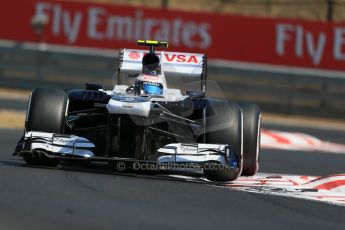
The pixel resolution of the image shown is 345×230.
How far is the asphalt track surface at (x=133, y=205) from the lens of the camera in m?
6.49

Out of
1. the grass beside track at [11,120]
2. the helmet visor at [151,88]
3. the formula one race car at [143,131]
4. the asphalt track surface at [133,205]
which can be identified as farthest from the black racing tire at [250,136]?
the grass beside track at [11,120]

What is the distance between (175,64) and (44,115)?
7.54ft

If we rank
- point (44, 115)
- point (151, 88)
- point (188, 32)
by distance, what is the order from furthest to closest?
point (188, 32)
point (151, 88)
point (44, 115)

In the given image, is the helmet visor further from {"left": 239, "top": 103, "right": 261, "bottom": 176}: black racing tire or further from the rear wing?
{"left": 239, "top": 103, "right": 261, "bottom": 176}: black racing tire

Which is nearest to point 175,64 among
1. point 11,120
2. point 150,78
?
point 150,78

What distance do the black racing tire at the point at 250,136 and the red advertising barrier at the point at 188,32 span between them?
46.6 feet

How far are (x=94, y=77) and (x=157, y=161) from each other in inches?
610

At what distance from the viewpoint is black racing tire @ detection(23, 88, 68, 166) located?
946 cm

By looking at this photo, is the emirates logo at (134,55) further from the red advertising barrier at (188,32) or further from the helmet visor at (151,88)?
the red advertising barrier at (188,32)

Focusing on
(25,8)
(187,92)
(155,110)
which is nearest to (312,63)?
(25,8)

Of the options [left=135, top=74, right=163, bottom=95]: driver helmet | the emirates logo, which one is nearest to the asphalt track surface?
[left=135, top=74, right=163, bottom=95]: driver helmet

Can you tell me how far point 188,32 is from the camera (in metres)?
24.4

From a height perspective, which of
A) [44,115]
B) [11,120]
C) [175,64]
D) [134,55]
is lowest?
[44,115]
